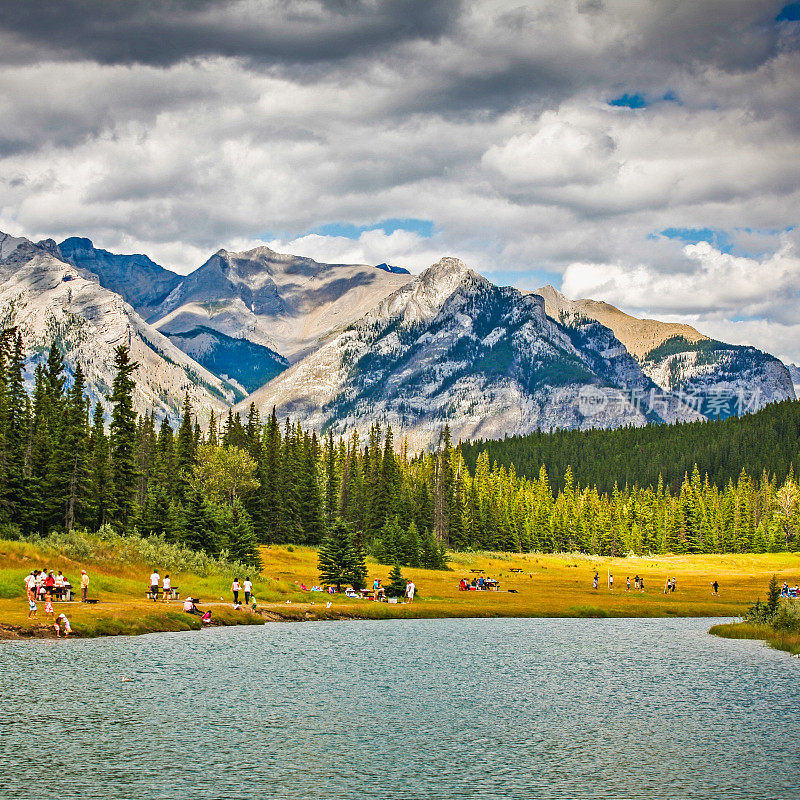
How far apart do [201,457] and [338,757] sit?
124m

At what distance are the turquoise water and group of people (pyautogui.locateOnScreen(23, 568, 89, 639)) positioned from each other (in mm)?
1979

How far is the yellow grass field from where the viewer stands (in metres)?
53.8

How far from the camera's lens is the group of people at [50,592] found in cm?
4741

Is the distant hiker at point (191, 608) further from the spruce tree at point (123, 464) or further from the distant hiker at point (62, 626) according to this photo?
the spruce tree at point (123, 464)

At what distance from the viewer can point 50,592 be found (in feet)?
178

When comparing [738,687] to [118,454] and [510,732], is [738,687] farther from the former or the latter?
[118,454]

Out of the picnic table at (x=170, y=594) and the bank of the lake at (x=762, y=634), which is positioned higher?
the picnic table at (x=170, y=594)

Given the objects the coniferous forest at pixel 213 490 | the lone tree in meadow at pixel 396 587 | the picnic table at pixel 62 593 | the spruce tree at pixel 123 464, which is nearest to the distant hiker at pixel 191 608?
the picnic table at pixel 62 593

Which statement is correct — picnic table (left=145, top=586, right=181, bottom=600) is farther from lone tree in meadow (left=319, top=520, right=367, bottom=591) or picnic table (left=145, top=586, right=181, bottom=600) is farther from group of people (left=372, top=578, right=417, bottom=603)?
group of people (left=372, top=578, right=417, bottom=603)

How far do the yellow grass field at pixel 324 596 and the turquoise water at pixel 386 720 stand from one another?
191 inches

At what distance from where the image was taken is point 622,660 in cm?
5069

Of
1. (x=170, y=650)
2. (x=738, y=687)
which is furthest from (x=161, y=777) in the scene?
(x=738, y=687)

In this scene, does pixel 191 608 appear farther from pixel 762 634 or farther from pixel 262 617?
pixel 762 634

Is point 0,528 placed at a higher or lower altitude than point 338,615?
higher
